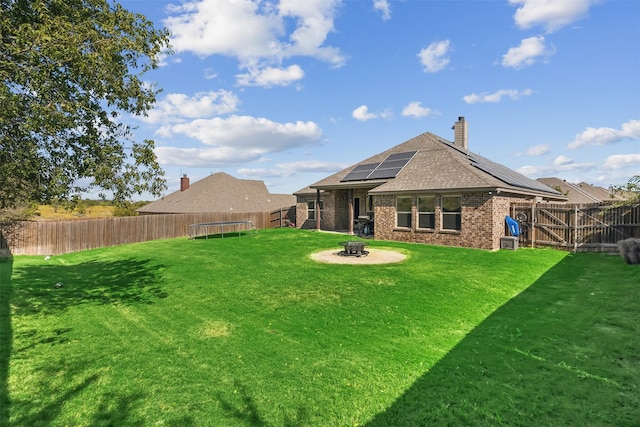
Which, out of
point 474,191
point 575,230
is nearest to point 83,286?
point 474,191

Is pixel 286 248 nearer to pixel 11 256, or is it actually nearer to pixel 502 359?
pixel 502 359

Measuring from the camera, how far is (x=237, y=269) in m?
11.0

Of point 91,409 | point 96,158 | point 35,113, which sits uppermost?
point 35,113

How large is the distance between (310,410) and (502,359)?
2.93m

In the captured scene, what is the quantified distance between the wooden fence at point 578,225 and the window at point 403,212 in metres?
5.00

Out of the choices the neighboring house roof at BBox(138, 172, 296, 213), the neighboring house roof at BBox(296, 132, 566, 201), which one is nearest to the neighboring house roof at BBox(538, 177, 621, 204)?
the neighboring house roof at BBox(296, 132, 566, 201)

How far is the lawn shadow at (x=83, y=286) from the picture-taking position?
7711mm

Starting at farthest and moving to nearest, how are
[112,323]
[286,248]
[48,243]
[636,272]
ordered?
[48,243]
[286,248]
[636,272]
[112,323]

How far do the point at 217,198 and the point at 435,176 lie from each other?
75.1 feet

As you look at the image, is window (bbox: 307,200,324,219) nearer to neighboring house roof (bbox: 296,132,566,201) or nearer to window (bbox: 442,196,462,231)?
neighboring house roof (bbox: 296,132,566,201)

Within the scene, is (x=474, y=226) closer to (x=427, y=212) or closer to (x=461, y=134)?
(x=427, y=212)

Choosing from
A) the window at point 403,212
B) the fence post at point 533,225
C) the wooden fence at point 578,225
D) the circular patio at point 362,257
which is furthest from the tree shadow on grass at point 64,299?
the wooden fence at point 578,225

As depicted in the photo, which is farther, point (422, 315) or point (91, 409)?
point (422, 315)

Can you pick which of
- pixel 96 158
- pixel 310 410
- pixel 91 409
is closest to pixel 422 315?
pixel 310 410
